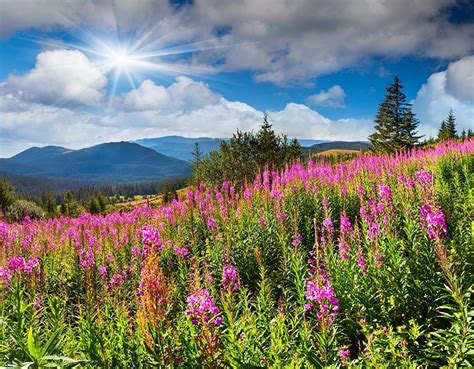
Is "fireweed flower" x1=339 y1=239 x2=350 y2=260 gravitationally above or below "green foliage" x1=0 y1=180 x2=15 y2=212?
above

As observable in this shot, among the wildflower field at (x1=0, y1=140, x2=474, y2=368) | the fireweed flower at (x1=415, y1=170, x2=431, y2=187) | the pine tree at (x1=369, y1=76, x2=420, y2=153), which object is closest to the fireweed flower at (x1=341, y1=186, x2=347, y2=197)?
the wildflower field at (x1=0, y1=140, x2=474, y2=368)

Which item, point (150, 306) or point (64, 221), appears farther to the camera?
point (64, 221)

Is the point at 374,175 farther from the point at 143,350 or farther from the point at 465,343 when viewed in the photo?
the point at 143,350

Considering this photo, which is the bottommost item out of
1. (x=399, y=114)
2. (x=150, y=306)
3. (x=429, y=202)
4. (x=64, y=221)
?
(x=64, y=221)

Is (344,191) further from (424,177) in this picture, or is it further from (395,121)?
(395,121)

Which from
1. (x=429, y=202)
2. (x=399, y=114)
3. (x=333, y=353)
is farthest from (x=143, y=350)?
(x=399, y=114)

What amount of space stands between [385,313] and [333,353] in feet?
5.27

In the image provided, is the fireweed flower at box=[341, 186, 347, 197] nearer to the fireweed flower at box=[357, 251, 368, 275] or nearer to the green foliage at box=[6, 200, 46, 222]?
→ the fireweed flower at box=[357, 251, 368, 275]

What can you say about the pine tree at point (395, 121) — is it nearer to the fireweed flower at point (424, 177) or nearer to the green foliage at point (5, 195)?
the fireweed flower at point (424, 177)

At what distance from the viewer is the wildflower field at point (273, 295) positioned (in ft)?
10.0

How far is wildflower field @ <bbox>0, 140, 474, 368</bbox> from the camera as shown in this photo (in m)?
3.05

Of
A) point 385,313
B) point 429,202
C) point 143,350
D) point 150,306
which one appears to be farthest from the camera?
point 385,313

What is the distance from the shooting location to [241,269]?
6828 millimetres

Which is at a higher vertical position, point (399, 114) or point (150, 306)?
point (399, 114)
